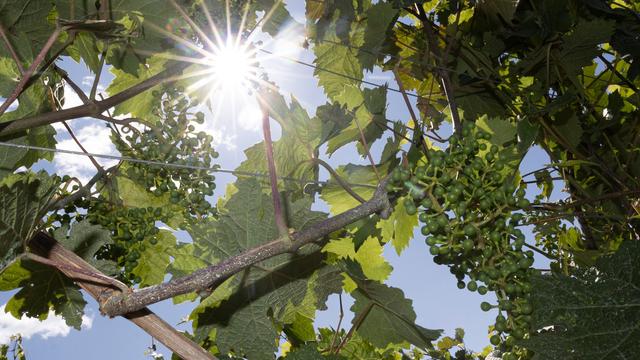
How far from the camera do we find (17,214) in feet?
4.07

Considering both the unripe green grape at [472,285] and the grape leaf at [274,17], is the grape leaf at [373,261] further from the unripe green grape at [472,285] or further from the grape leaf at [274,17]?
the grape leaf at [274,17]

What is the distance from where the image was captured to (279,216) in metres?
1.06

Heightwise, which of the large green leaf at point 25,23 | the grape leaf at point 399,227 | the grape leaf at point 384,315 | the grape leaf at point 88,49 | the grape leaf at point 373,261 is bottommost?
the grape leaf at point 384,315

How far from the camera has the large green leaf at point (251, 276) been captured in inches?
59.1

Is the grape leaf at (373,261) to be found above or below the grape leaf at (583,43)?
below

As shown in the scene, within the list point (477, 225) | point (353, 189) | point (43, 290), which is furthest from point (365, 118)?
point (43, 290)

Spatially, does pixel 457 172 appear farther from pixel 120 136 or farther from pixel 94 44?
pixel 94 44

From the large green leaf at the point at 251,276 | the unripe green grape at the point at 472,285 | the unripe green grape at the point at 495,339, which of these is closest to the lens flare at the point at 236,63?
the large green leaf at the point at 251,276

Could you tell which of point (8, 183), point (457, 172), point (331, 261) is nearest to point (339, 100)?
point (331, 261)

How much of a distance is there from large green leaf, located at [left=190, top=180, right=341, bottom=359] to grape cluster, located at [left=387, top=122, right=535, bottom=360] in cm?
40

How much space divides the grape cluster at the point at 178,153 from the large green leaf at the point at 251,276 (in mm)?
105

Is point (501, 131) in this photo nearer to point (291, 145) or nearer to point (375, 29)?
point (291, 145)

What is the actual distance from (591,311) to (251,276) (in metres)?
0.88

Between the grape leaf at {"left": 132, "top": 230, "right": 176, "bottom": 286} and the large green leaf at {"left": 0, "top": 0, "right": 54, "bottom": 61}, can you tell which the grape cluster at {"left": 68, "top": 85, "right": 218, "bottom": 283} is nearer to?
the grape leaf at {"left": 132, "top": 230, "right": 176, "bottom": 286}
